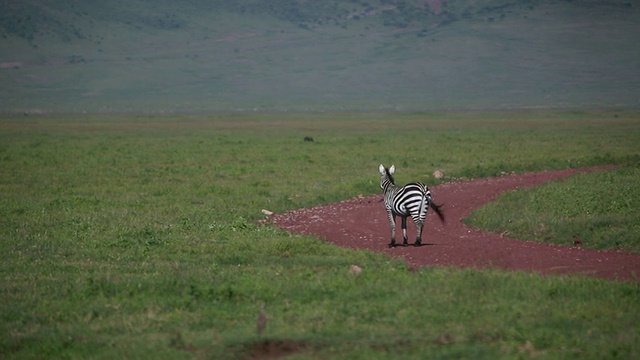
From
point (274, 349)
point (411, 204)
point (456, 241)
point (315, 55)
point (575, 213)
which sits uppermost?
point (315, 55)

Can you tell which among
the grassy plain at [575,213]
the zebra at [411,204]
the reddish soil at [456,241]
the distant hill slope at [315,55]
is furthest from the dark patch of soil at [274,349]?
the distant hill slope at [315,55]

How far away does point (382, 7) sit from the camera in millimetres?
157375

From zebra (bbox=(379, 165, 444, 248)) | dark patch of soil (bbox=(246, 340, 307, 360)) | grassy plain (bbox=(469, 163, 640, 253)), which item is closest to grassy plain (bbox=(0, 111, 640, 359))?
dark patch of soil (bbox=(246, 340, 307, 360))

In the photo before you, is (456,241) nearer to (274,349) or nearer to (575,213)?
(575,213)

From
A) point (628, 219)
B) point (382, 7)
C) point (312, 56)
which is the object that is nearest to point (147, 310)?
point (628, 219)

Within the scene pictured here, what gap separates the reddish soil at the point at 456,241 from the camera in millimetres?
12578

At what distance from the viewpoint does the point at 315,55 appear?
13000cm

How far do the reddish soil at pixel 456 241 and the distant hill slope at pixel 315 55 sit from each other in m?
71.1

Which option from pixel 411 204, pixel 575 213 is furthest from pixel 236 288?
pixel 575 213

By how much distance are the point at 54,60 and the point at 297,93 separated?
37567 mm

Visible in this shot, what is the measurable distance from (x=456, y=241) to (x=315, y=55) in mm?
116501

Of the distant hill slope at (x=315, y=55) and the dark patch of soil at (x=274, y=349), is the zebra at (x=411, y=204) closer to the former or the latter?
the dark patch of soil at (x=274, y=349)

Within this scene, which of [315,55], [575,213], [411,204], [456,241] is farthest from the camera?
[315,55]

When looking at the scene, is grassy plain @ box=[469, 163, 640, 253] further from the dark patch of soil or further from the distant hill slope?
the distant hill slope
